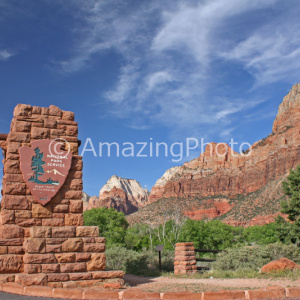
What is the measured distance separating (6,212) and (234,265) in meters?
11.5

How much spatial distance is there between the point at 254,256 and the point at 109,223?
32829 millimetres

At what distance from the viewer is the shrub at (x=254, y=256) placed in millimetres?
16475

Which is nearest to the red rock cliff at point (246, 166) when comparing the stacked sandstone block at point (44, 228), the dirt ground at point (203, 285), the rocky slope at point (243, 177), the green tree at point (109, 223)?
the rocky slope at point (243, 177)

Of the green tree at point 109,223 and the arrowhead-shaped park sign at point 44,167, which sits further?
the green tree at point 109,223

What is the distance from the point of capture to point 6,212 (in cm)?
905

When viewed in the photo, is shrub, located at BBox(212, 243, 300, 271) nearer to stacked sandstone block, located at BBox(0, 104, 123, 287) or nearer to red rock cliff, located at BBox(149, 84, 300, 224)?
stacked sandstone block, located at BBox(0, 104, 123, 287)

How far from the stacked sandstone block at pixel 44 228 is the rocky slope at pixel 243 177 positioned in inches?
3086

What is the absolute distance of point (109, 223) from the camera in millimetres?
47531

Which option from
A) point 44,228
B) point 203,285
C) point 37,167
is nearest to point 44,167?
point 37,167

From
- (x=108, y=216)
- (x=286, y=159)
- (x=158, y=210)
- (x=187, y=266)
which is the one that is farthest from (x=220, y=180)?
(x=187, y=266)

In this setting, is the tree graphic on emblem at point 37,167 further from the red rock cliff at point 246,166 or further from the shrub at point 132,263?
the red rock cliff at point 246,166

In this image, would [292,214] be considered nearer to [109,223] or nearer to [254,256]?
[254,256]

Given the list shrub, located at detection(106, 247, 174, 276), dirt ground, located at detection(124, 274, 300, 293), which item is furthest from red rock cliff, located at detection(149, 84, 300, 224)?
dirt ground, located at detection(124, 274, 300, 293)

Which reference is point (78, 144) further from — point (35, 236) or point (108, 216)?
point (108, 216)
